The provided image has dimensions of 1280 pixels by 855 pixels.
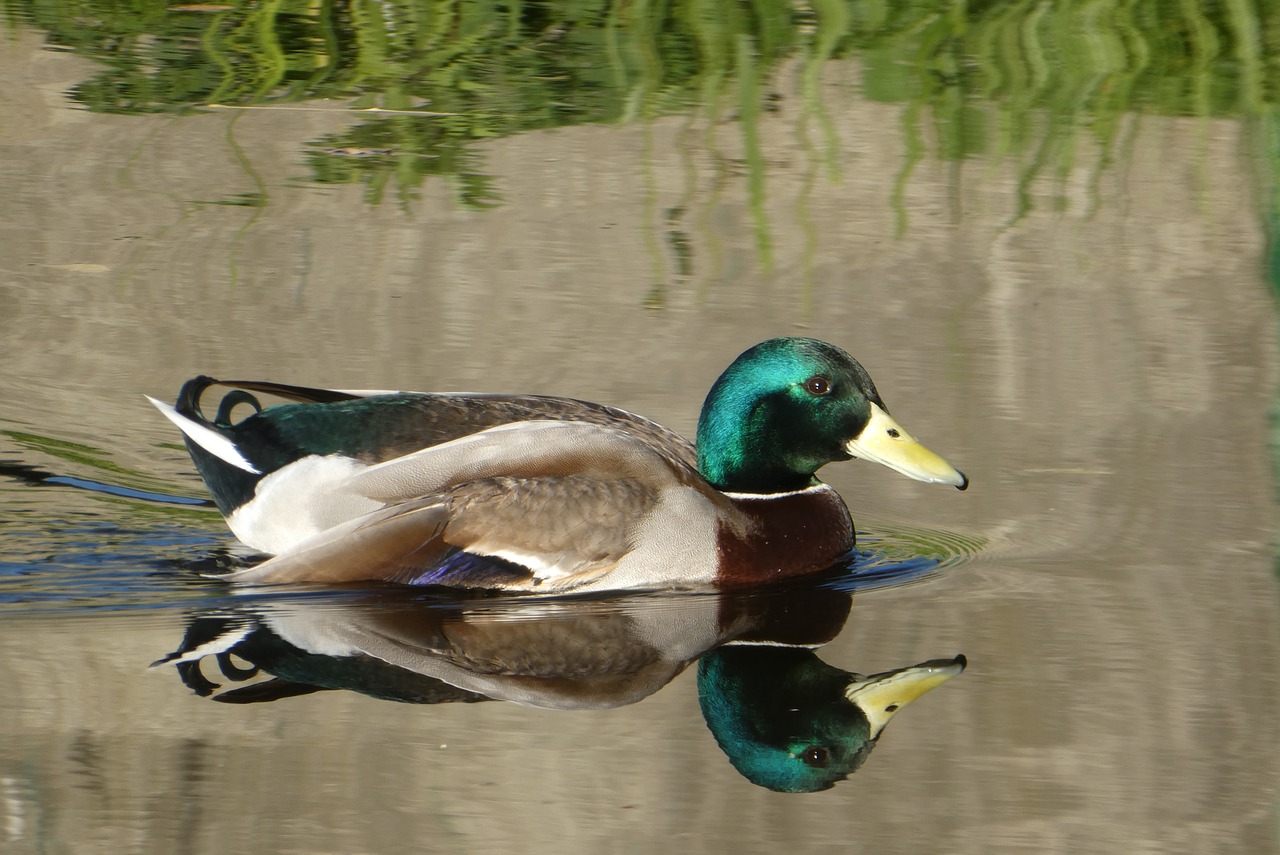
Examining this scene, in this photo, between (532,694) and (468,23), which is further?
(468,23)

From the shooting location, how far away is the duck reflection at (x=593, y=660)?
450 centimetres

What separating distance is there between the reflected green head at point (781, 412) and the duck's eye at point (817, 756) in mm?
1667

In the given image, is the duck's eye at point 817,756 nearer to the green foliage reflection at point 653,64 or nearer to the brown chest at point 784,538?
the brown chest at point 784,538

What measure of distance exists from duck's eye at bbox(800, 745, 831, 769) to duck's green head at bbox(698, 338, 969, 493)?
156 cm

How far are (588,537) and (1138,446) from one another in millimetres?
2046

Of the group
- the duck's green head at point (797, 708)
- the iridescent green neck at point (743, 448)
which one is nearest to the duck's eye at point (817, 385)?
the iridescent green neck at point (743, 448)

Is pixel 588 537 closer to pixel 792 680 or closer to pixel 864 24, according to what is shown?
pixel 792 680

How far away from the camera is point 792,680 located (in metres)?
4.83

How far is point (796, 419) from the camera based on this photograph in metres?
5.91

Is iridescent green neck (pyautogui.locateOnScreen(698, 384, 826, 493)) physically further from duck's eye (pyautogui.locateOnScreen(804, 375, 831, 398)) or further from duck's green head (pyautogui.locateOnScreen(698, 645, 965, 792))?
duck's green head (pyautogui.locateOnScreen(698, 645, 965, 792))

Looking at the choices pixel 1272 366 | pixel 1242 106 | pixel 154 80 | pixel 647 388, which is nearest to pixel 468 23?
pixel 154 80

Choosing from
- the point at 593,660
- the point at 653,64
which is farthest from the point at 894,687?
the point at 653,64

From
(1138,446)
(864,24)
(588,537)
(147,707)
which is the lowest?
(864,24)

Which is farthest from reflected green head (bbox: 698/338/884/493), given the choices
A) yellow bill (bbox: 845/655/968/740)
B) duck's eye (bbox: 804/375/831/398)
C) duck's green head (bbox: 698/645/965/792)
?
yellow bill (bbox: 845/655/968/740)
